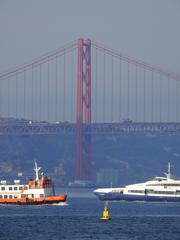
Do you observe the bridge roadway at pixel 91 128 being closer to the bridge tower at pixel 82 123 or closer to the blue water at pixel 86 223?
the bridge tower at pixel 82 123

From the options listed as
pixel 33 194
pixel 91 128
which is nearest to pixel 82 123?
pixel 91 128

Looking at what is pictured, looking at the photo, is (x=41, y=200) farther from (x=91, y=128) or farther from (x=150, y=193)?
(x=91, y=128)

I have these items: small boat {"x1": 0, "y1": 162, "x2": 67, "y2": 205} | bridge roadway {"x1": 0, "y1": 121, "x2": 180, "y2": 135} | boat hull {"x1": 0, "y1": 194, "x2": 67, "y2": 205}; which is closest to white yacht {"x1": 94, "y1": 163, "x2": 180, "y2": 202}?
small boat {"x1": 0, "y1": 162, "x2": 67, "y2": 205}

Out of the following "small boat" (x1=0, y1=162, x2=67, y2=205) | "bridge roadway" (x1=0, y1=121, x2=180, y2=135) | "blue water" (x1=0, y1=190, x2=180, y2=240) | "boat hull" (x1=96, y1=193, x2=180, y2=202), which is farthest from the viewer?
"bridge roadway" (x1=0, y1=121, x2=180, y2=135)

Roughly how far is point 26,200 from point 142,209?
9.25 meters

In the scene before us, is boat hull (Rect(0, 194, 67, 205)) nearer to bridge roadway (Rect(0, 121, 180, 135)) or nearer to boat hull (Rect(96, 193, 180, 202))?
boat hull (Rect(96, 193, 180, 202))

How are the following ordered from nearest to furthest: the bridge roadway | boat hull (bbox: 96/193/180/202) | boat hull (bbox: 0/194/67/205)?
boat hull (bbox: 0/194/67/205), boat hull (bbox: 96/193/180/202), the bridge roadway

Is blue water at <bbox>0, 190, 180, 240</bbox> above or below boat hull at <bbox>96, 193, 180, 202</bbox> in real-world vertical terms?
below

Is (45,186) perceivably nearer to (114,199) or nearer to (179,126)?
(114,199)

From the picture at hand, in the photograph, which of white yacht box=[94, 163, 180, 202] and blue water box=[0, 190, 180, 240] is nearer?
blue water box=[0, 190, 180, 240]

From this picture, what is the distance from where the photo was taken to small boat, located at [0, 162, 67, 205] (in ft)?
415

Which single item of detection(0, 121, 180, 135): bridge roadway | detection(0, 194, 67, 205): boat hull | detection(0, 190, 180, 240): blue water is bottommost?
detection(0, 190, 180, 240): blue water

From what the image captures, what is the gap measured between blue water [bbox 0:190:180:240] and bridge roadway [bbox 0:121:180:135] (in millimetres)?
55966

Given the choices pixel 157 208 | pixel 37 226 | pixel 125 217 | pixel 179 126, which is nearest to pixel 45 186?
pixel 157 208
